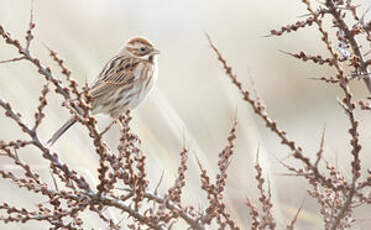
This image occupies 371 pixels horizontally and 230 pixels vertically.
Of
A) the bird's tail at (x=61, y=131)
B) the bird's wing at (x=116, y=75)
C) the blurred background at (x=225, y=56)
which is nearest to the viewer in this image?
the bird's tail at (x=61, y=131)

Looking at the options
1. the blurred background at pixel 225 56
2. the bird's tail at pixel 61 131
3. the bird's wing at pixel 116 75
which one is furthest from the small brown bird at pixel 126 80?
the blurred background at pixel 225 56

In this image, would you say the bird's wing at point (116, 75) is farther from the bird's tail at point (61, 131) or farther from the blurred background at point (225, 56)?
the blurred background at point (225, 56)

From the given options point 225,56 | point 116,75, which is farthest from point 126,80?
point 225,56

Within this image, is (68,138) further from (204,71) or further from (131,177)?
(204,71)

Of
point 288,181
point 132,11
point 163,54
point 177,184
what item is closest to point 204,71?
point 163,54

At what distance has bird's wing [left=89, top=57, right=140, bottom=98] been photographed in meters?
5.36

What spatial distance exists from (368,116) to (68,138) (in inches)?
→ 193

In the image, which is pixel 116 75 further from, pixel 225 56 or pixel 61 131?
pixel 225 56

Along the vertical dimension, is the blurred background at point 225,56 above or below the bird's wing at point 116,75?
above

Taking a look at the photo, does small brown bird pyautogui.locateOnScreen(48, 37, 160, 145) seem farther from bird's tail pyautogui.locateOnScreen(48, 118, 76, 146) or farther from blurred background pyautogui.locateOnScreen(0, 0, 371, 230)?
blurred background pyautogui.locateOnScreen(0, 0, 371, 230)

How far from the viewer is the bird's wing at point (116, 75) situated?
5.36 metres

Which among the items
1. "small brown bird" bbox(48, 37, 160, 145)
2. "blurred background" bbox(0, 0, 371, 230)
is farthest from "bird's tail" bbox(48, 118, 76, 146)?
"blurred background" bbox(0, 0, 371, 230)

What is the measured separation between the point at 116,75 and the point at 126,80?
0.28 ft

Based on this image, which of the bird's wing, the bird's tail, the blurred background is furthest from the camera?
the blurred background
